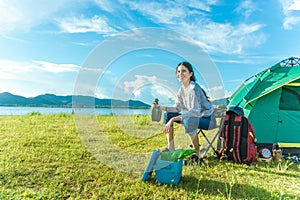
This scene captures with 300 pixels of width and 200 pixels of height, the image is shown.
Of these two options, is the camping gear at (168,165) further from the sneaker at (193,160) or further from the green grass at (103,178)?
the sneaker at (193,160)

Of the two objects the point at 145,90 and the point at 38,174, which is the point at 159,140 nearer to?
the point at 145,90

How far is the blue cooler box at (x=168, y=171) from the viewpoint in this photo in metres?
2.53

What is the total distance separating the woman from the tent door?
1811 mm

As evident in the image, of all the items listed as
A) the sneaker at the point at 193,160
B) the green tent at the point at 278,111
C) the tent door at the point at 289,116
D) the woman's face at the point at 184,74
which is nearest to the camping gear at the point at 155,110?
the woman's face at the point at 184,74

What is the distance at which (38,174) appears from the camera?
8.97ft

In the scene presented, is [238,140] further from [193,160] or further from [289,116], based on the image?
[289,116]

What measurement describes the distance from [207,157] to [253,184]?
1043 mm

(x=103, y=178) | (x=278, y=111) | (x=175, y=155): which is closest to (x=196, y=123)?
(x=175, y=155)

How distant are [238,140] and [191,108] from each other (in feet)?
3.45

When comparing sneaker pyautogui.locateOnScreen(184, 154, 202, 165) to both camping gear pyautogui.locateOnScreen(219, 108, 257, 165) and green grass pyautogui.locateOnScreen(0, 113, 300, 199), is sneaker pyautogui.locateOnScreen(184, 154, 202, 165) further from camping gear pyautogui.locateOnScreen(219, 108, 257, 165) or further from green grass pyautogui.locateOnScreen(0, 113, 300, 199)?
camping gear pyautogui.locateOnScreen(219, 108, 257, 165)

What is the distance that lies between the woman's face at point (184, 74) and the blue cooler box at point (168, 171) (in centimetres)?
122

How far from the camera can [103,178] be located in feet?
8.88

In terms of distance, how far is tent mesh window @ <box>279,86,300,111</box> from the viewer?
14.5ft

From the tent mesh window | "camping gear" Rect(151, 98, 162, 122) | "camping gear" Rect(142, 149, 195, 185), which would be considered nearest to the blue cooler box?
"camping gear" Rect(142, 149, 195, 185)
